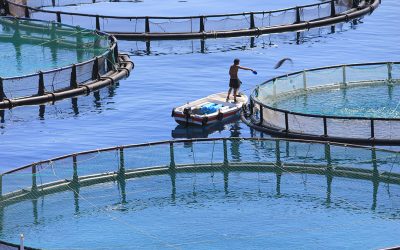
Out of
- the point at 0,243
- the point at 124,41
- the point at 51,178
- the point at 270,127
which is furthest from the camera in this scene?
the point at 124,41

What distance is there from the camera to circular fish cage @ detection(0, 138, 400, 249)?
45781mm

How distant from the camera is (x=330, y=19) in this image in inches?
3497

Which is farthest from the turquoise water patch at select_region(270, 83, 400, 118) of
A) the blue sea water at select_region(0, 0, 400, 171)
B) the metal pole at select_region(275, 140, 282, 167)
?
the metal pole at select_region(275, 140, 282, 167)

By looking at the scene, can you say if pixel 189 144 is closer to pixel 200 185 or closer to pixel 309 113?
pixel 200 185

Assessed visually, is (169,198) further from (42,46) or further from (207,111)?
(42,46)

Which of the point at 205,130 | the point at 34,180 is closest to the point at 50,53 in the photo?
the point at 205,130

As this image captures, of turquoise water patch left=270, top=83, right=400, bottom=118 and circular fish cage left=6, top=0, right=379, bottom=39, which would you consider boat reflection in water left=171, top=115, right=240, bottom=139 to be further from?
circular fish cage left=6, top=0, right=379, bottom=39

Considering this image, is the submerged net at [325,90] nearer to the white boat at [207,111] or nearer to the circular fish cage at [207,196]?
the white boat at [207,111]

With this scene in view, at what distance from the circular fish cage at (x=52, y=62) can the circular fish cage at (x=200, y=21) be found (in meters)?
3.77

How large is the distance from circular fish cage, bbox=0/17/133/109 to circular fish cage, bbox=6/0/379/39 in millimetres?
3768

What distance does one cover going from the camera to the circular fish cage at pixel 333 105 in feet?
186

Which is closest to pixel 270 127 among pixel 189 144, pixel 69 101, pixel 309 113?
pixel 309 113

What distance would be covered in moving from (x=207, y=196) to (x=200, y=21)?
3476cm

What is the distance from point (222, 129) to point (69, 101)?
9.68 meters
